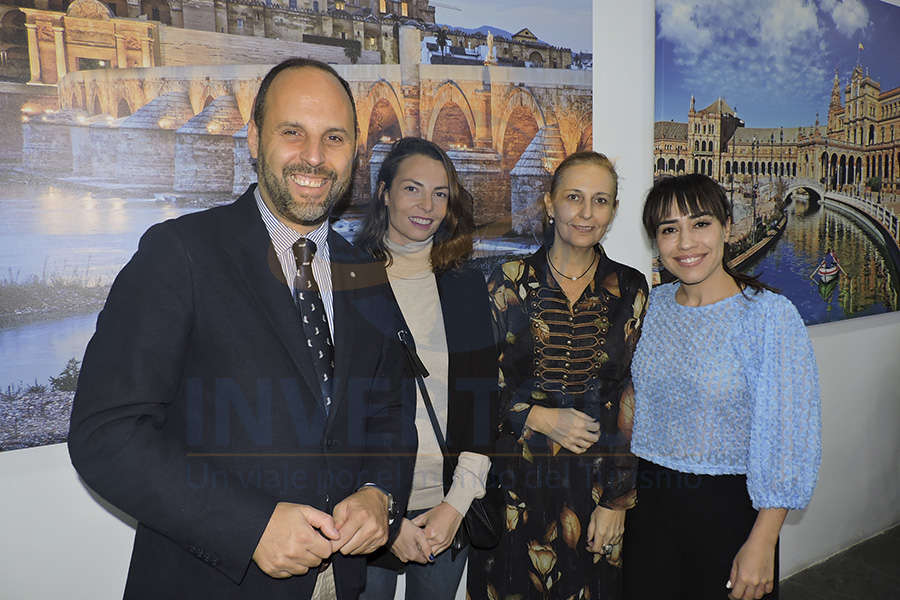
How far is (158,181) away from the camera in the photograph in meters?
1.91

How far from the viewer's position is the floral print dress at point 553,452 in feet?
6.43

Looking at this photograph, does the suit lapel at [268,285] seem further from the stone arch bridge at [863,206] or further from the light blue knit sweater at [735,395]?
the stone arch bridge at [863,206]

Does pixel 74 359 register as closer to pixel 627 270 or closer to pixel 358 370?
pixel 358 370

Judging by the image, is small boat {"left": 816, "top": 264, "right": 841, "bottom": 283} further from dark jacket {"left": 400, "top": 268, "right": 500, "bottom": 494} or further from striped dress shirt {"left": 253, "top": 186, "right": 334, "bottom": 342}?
striped dress shirt {"left": 253, "top": 186, "right": 334, "bottom": 342}

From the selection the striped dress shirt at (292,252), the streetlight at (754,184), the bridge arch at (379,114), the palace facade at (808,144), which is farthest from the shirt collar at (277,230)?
the streetlight at (754,184)

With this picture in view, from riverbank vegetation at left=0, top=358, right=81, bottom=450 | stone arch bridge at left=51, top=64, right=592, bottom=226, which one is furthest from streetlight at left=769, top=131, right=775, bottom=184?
riverbank vegetation at left=0, top=358, right=81, bottom=450

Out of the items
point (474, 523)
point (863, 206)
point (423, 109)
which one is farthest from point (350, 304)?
point (863, 206)

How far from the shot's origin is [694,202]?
6.13 feet

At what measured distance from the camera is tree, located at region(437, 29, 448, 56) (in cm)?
239

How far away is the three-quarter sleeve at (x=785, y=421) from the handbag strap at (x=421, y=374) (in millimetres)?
898

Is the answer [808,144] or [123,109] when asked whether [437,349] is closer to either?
[123,109]

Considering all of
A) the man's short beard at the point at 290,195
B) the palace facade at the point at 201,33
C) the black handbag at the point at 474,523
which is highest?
the palace facade at the point at 201,33

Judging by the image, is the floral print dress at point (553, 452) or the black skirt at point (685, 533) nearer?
the black skirt at point (685, 533)

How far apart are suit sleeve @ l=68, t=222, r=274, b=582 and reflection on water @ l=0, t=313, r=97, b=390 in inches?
33.2
